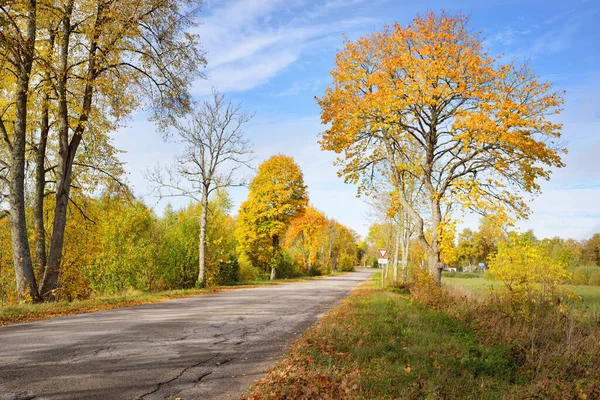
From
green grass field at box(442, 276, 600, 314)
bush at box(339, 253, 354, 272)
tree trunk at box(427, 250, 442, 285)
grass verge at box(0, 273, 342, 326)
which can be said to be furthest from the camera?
bush at box(339, 253, 354, 272)

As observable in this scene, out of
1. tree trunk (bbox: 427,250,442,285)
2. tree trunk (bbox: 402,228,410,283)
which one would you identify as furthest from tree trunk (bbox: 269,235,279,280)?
tree trunk (bbox: 427,250,442,285)

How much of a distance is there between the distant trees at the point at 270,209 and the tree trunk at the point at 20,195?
78.6ft

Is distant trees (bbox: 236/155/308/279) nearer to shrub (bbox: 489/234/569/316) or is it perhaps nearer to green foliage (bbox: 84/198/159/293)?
green foliage (bbox: 84/198/159/293)

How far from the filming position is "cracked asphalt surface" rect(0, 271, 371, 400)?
4.98m

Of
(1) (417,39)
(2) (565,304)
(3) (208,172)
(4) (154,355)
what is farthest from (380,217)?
(4) (154,355)

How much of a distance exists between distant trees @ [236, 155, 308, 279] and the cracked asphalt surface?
24948mm

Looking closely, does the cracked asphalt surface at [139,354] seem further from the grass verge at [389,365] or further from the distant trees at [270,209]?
the distant trees at [270,209]

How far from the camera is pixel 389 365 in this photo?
643 cm

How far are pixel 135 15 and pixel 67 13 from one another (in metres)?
2.20

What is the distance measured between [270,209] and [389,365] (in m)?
30.2

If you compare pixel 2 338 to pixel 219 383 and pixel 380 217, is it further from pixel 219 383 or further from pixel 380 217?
pixel 380 217

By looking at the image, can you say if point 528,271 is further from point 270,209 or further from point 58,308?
point 270,209

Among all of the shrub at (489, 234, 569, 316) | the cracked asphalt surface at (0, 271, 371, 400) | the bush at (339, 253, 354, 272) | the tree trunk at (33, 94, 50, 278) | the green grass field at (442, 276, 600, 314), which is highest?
the tree trunk at (33, 94, 50, 278)

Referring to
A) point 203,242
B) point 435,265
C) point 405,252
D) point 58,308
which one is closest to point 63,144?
point 58,308
